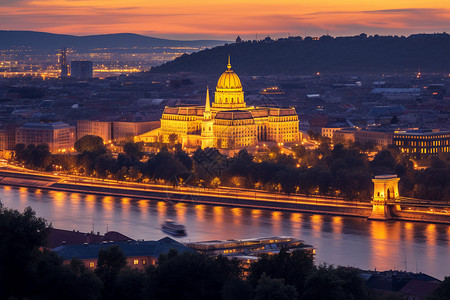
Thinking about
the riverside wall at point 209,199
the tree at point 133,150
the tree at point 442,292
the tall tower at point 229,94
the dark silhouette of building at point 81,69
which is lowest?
the tree at point 442,292

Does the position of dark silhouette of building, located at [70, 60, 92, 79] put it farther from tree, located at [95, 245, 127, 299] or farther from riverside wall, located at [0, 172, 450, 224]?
tree, located at [95, 245, 127, 299]

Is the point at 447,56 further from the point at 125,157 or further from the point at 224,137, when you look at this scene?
the point at 125,157

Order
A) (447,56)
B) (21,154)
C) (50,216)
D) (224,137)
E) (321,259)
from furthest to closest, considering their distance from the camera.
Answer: (447,56) < (224,137) < (21,154) < (50,216) < (321,259)

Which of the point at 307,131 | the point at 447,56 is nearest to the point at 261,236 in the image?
the point at 307,131

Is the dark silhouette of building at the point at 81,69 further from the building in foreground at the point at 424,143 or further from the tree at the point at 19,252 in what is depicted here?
the tree at the point at 19,252

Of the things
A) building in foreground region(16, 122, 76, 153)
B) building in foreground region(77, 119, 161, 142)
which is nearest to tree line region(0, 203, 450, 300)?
building in foreground region(16, 122, 76, 153)

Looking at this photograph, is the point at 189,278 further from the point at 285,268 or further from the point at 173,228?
the point at 173,228

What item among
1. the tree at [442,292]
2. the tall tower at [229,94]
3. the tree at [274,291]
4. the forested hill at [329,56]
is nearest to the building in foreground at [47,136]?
the tall tower at [229,94]
